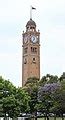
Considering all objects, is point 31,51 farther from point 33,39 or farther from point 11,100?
point 11,100

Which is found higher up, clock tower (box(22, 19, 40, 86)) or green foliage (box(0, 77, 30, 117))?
clock tower (box(22, 19, 40, 86))

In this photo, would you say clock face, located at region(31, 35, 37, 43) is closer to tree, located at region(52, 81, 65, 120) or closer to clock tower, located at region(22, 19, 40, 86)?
clock tower, located at region(22, 19, 40, 86)

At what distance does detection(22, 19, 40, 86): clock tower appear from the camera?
123312 millimetres

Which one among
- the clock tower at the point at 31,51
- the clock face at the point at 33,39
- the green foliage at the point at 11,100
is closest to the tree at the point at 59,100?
the green foliage at the point at 11,100

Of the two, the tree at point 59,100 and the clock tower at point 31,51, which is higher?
the clock tower at point 31,51

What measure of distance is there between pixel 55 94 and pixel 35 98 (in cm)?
1292

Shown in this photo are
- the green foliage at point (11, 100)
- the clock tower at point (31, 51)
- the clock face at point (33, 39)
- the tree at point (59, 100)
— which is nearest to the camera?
the green foliage at point (11, 100)

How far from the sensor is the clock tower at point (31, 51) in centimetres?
12331

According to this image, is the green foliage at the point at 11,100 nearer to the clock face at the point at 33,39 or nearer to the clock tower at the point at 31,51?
the clock tower at the point at 31,51

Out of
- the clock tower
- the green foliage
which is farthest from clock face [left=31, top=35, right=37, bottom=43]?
the green foliage

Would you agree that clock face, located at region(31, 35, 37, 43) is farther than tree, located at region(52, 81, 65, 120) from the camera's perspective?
Yes

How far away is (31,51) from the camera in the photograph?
12662 centimetres

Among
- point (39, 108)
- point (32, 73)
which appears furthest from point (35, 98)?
point (32, 73)

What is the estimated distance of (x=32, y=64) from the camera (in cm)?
12481
